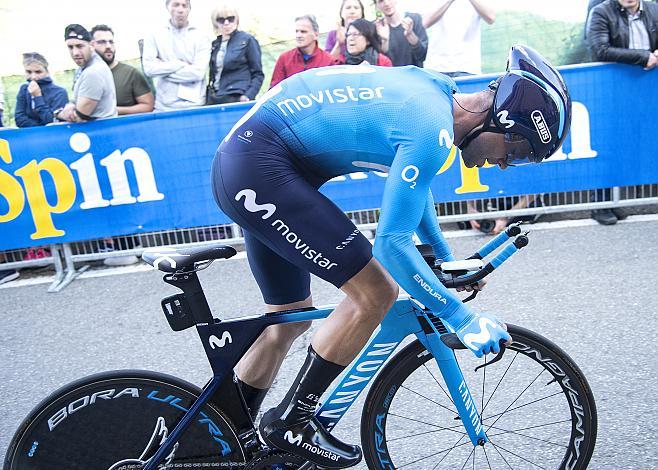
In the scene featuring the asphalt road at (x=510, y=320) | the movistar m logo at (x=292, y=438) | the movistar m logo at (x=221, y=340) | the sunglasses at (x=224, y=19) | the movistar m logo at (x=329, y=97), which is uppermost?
the sunglasses at (x=224, y=19)

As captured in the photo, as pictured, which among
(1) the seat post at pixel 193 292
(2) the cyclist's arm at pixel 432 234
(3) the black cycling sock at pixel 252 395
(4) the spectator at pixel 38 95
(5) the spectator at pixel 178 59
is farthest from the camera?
(4) the spectator at pixel 38 95

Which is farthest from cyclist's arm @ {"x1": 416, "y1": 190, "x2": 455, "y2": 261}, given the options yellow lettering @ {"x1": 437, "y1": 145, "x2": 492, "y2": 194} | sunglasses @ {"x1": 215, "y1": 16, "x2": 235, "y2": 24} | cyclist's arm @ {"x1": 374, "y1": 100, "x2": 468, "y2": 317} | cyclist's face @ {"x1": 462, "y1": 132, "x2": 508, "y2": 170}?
sunglasses @ {"x1": 215, "y1": 16, "x2": 235, "y2": 24}

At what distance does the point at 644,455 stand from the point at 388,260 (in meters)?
Answer: 1.72

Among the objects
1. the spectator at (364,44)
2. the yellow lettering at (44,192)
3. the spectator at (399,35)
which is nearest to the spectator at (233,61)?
the spectator at (364,44)

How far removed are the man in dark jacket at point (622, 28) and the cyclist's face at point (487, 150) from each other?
4.47m

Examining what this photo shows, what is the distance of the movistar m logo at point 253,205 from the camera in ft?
7.74

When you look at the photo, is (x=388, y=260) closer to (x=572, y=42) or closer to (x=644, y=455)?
(x=644, y=455)

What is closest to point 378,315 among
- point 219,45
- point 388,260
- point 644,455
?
point 388,260

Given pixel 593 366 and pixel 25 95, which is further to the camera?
pixel 25 95

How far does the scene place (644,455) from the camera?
3.05 meters

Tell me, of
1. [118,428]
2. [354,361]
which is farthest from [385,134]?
[118,428]

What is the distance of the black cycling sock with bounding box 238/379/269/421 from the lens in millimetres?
2795

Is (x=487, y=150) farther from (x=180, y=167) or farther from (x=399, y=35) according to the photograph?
(x=399, y=35)

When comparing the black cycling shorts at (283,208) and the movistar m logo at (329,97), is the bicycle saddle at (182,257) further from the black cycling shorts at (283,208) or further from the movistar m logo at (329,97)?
the movistar m logo at (329,97)
